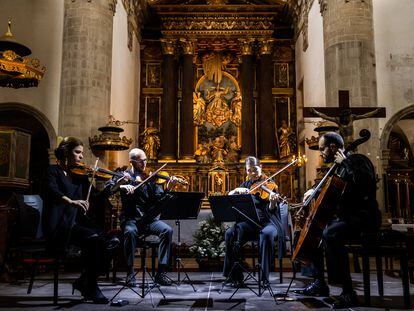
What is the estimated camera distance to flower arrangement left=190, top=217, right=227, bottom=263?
7.49 m

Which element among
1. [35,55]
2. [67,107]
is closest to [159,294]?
[67,107]

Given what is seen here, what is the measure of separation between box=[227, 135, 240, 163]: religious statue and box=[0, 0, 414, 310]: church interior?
8 cm

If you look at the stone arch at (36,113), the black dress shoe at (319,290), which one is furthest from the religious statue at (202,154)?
the black dress shoe at (319,290)

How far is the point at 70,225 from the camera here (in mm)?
4637

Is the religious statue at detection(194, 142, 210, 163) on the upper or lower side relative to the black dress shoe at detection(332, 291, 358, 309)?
upper

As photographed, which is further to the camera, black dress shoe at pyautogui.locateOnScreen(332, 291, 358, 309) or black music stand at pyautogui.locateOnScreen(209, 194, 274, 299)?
black music stand at pyautogui.locateOnScreen(209, 194, 274, 299)

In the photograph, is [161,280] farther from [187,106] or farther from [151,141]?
[187,106]

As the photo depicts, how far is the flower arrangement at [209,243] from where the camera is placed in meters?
7.49

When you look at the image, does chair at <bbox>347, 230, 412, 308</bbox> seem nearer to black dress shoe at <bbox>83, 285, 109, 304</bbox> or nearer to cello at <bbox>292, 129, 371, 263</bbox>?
cello at <bbox>292, 129, 371, 263</bbox>

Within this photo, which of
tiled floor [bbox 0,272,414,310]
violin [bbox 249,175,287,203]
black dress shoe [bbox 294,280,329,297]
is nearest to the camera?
tiled floor [bbox 0,272,414,310]

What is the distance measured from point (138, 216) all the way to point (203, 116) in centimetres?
1064

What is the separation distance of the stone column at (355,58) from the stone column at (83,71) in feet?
18.5

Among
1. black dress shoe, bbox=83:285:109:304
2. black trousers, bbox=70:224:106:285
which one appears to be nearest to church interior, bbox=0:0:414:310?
black dress shoe, bbox=83:285:109:304

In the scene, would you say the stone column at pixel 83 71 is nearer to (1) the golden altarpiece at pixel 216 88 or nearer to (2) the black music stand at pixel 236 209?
(1) the golden altarpiece at pixel 216 88
